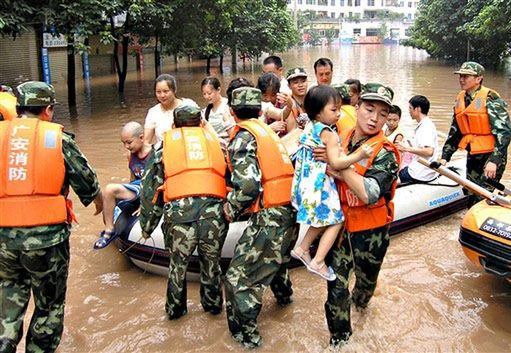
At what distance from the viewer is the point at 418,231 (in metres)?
5.86

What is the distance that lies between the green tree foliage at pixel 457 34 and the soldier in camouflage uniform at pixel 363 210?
18.2 metres

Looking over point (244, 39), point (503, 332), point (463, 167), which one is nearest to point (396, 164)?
point (503, 332)

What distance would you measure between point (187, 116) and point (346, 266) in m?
1.54

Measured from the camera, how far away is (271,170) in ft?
11.1

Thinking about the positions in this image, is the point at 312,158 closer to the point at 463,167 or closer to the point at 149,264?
the point at 149,264

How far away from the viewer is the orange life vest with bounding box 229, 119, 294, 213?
3.39 metres

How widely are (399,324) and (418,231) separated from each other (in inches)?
80.9

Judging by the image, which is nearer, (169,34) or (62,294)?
(62,294)

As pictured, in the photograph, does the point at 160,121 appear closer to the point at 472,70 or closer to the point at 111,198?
the point at 111,198

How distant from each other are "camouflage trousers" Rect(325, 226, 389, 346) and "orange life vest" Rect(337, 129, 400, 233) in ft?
0.26

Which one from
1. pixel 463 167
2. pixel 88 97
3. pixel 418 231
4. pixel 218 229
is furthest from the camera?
pixel 88 97

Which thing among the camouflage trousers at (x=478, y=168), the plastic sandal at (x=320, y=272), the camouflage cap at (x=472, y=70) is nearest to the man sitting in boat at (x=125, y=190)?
the plastic sandal at (x=320, y=272)


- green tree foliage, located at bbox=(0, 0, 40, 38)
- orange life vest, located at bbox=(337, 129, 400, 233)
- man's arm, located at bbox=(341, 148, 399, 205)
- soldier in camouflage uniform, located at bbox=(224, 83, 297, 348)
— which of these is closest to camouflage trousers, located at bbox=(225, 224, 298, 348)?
soldier in camouflage uniform, located at bbox=(224, 83, 297, 348)

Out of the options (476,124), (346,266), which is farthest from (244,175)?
(476,124)
